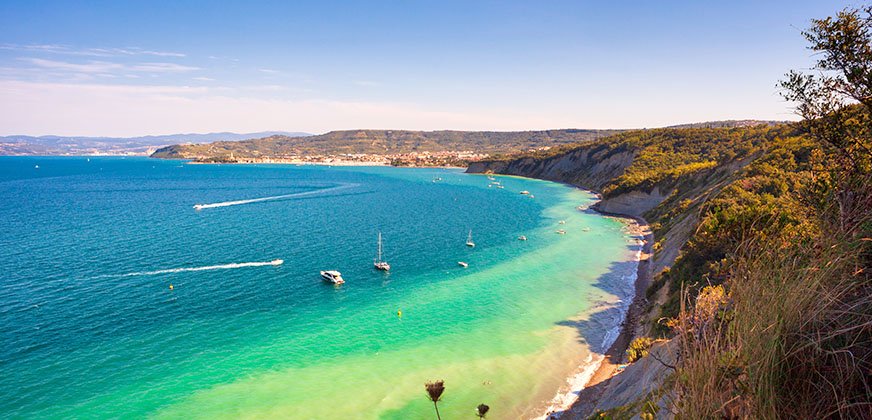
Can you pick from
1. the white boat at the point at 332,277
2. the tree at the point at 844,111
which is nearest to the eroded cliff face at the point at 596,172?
the white boat at the point at 332,277

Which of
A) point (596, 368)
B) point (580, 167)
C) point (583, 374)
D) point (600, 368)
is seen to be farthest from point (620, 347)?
point (580, 167)

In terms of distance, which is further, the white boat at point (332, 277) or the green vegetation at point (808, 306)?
the white boat at point (332, 277)

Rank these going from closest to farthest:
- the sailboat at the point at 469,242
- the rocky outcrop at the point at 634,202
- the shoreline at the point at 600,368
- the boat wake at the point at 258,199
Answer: the shoreline at the point at 600,368 → the sailboat at the point at 469,242 → the rocky outcrop at the point at 634,202 → the boat wake at the point at 258,199

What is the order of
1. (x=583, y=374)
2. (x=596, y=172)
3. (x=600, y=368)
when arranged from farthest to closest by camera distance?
(x=596, y=172) < (x=600, y=368) < (x=583, y=374)

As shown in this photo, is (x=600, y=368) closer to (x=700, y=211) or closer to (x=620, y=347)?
(x=620, y=347)

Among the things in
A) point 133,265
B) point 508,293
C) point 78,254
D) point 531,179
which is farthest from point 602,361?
point 531,179

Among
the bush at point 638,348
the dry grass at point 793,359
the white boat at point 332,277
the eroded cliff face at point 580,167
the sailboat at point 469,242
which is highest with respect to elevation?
the dry grass at point 793,359

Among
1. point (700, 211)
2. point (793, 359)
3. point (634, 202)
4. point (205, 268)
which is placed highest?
point (793, 359)

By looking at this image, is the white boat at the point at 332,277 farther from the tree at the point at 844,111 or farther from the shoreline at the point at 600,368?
the tree at the point at 844,111

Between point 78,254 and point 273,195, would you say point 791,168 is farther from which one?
point 273,195
